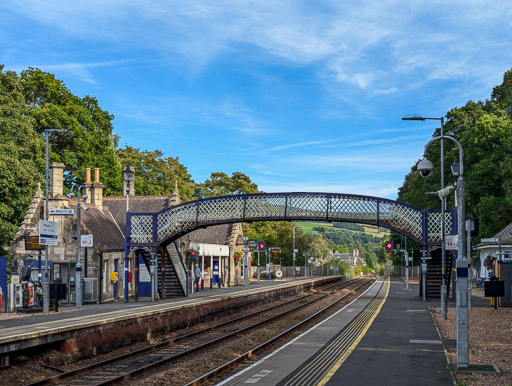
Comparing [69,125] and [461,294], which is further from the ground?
[69,125]

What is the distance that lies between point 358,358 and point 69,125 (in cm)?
4025

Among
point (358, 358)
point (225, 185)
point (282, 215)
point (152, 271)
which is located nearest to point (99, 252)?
point (152, 271)

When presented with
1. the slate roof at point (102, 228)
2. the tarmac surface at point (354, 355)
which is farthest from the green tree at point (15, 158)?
the tarmac surface at point (354, 355)

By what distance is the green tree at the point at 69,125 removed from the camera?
4844cm

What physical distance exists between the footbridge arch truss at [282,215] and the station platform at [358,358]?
359 inches

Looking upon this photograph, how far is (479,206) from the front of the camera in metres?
48.7

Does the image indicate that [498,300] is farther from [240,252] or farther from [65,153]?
[65,153]

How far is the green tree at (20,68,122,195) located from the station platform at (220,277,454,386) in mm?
33001

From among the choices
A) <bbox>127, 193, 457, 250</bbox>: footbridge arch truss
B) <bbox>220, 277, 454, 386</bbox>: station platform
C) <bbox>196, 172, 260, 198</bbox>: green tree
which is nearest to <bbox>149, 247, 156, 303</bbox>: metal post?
<bbox>127, 193, 457, 250</bbox>: footbridge arch truss

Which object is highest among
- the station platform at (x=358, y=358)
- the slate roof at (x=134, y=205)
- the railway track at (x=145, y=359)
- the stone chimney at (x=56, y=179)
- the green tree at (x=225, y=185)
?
the green tree at (x=225, y=185)

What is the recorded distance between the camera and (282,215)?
32.5 m

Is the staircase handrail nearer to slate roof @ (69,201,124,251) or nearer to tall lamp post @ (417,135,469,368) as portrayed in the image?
slate roof @ (69,201,124,251)

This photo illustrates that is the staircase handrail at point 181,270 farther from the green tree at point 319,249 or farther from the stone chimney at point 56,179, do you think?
the green tree at point 319,249

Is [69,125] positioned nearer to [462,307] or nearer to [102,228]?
[102,228]
